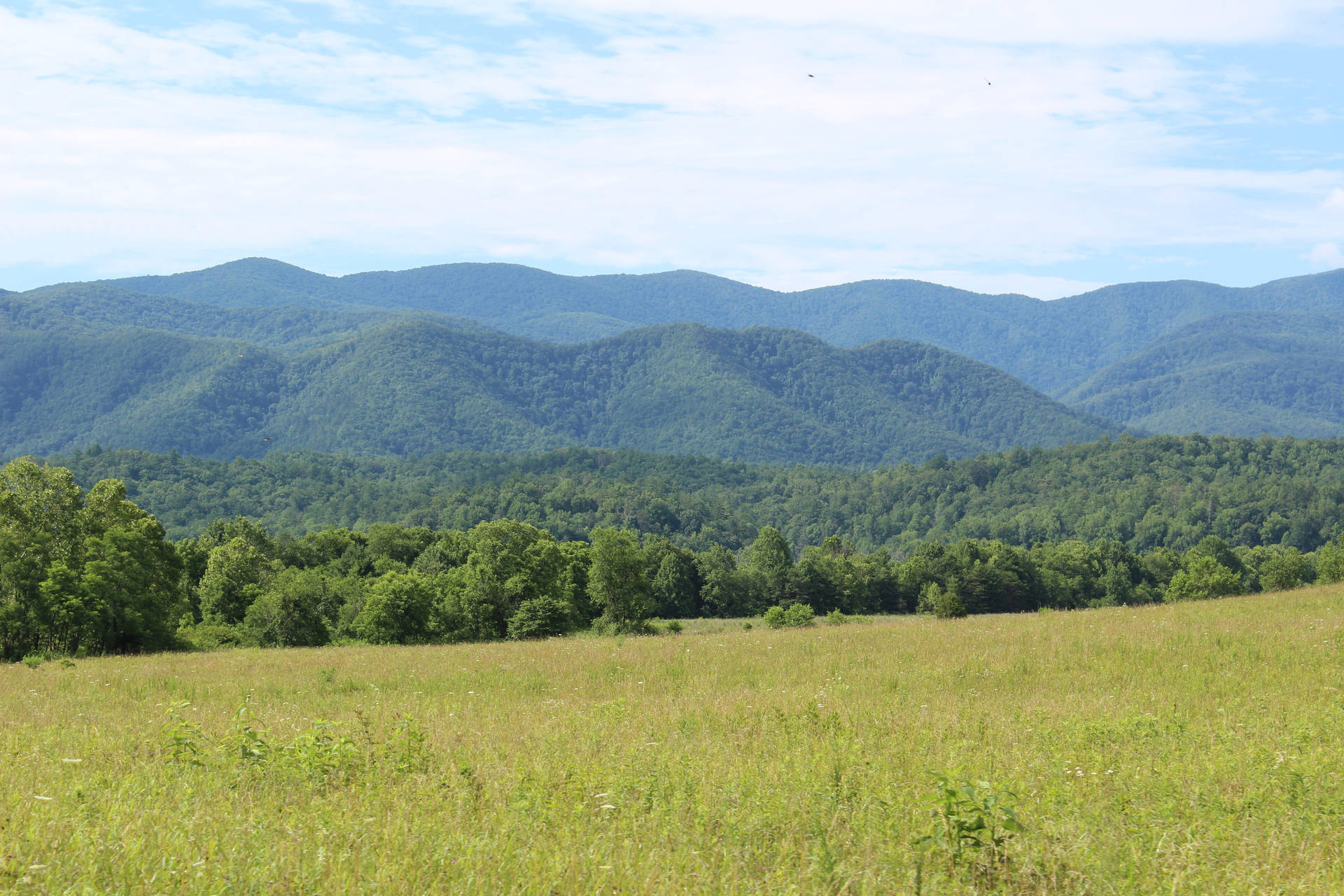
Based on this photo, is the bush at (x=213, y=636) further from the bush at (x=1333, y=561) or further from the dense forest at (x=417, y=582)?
the bush at (x=1333, y=561)

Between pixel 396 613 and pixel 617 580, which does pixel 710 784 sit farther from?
pixel 617 580

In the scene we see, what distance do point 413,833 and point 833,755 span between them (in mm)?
3939

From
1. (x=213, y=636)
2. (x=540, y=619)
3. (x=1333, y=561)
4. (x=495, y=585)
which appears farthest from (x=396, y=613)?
(x=1333, y=561)

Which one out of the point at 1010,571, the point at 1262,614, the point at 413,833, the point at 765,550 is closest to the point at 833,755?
the point at 413,833

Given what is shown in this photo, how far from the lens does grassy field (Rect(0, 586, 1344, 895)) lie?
18.4 feet

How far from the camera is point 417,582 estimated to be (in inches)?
1633

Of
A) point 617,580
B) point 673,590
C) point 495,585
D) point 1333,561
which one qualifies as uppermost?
point 617,580

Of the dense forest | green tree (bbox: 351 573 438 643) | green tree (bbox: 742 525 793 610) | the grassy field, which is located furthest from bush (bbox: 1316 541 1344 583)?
the grassy field

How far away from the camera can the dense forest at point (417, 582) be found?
28.6 metres

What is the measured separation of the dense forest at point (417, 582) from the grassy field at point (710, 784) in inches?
606

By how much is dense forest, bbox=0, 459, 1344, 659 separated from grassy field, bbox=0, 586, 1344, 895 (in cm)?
1538

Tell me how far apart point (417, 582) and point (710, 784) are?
118 feet

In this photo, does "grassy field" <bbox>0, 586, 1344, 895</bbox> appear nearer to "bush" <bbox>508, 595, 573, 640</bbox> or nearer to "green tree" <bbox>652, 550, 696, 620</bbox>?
"bush" <bbox>508, 595, 573, 640</bbox>

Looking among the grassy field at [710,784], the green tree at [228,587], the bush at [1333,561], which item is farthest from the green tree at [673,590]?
the grassy field at [710,784]
